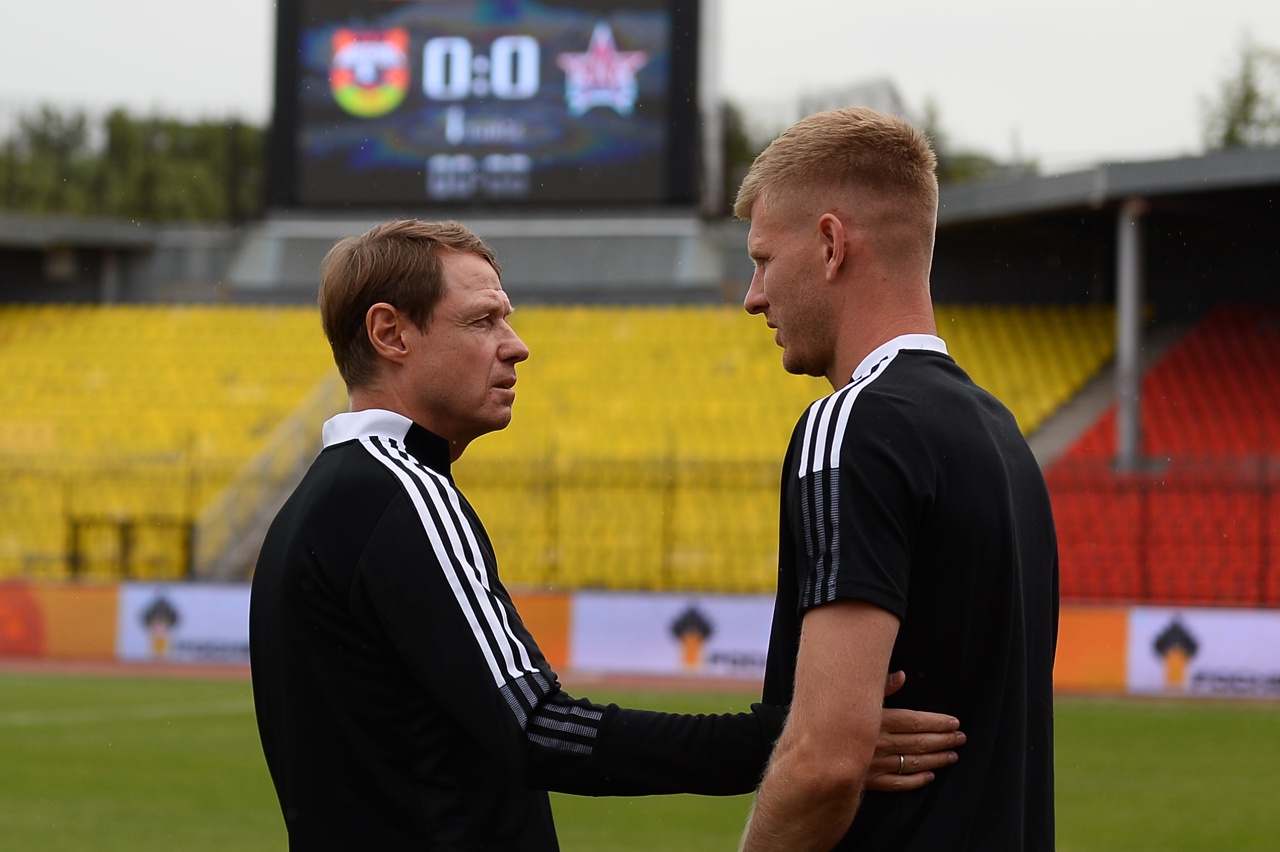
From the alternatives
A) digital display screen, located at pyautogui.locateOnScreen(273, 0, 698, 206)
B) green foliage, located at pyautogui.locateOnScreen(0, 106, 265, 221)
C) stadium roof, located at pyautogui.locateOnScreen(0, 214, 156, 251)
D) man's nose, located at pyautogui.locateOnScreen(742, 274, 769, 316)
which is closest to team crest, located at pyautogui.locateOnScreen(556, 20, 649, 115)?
digital display screen, located at pyautogui.locateOnScreen(273, 0, 698, 206)

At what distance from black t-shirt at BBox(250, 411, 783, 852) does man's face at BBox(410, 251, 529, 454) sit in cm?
20

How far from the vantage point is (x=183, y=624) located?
54.4 feet

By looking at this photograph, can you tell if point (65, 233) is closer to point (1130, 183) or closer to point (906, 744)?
point (1130, 183)

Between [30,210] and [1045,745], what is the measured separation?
4692 centimetres

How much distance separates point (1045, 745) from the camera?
→ 2258 millimetres

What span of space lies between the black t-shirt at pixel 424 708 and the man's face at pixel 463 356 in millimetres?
A: 201

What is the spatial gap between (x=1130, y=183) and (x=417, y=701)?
1736 centimetres

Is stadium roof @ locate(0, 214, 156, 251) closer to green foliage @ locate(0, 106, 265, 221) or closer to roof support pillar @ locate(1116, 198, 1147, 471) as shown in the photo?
green foliage @ locate(0, 106, 265, 221)

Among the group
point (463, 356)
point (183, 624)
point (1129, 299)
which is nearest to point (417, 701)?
point (463, 356)

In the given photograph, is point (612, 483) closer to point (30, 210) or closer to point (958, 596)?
point (958, 596)

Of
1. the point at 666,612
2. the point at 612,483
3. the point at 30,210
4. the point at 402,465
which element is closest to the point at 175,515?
the point at 612,483

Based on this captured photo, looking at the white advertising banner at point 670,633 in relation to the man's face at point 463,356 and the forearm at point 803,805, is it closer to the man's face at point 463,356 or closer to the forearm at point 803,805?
the man's face at point 463,356

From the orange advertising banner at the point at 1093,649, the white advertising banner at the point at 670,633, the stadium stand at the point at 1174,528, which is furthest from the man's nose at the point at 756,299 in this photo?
the stadium stand at the point at 1174,528

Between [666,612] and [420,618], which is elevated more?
[420,618]
